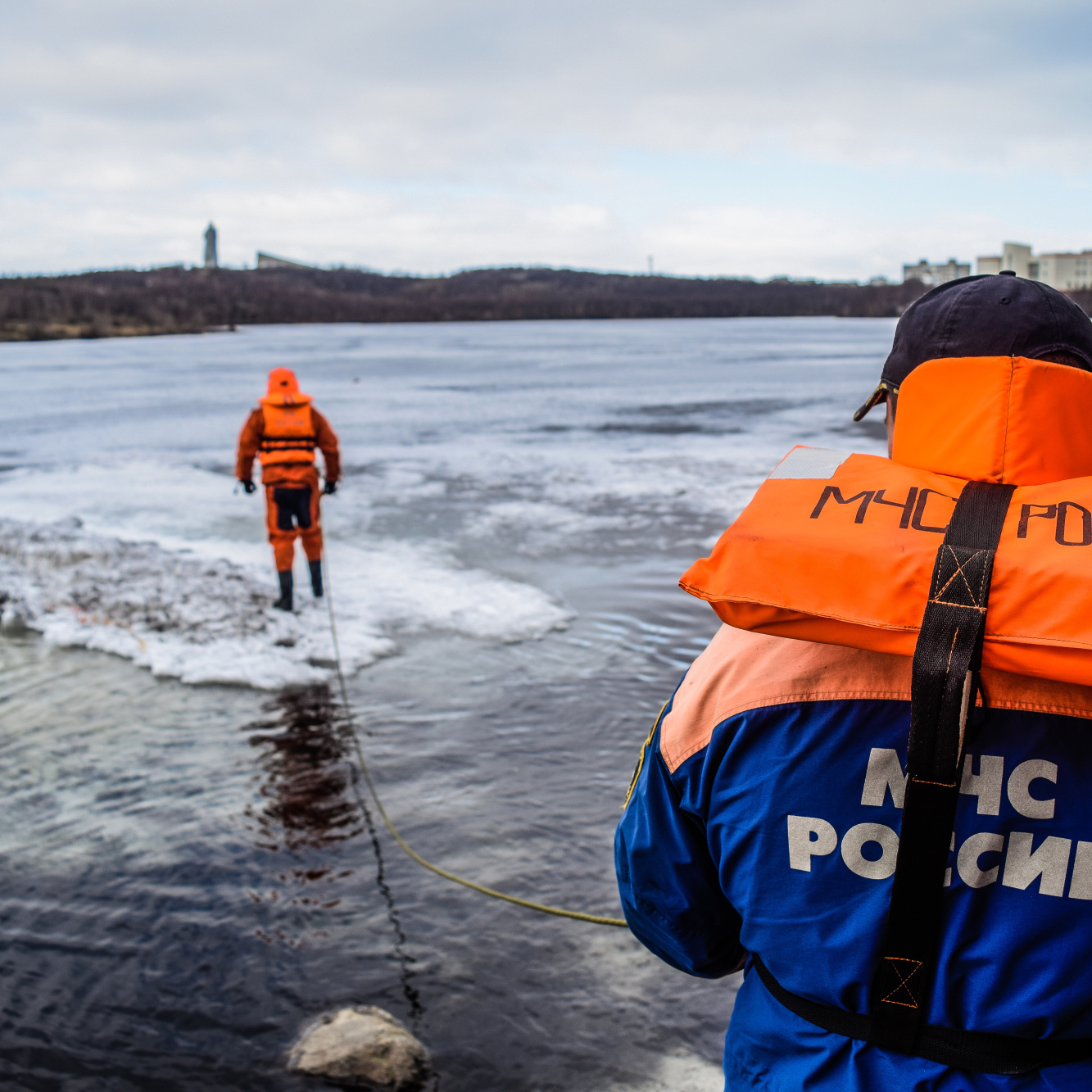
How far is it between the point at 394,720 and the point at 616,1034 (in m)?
2.47

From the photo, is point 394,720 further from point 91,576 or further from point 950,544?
point 950,544

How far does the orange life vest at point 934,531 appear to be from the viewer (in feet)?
3.19

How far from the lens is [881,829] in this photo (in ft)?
3.72

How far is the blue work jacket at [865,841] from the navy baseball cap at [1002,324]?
40 cm

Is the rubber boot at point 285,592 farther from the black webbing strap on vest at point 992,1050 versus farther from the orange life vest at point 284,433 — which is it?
the black webbing strap on vest at point 992,1050

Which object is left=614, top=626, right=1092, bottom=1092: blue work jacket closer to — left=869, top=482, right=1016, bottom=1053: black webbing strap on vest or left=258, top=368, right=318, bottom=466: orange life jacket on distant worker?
left=869, top=482, right=1016, bottom=1053: black webbing strap on vest

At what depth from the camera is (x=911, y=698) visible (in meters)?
1.03

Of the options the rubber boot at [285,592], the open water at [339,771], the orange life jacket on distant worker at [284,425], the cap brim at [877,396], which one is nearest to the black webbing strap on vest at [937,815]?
the cap brim at [877,396]

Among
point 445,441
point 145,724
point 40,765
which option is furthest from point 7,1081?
point 445,441

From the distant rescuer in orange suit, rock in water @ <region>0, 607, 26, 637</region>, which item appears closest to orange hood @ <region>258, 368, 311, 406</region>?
the distant rescuer in orange suit

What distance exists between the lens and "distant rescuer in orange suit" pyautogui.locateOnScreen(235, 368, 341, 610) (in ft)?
22.7

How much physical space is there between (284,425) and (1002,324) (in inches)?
247

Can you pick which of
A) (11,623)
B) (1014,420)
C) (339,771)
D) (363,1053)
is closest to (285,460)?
(11,623)

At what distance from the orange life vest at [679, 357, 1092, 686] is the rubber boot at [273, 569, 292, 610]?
6.04m
